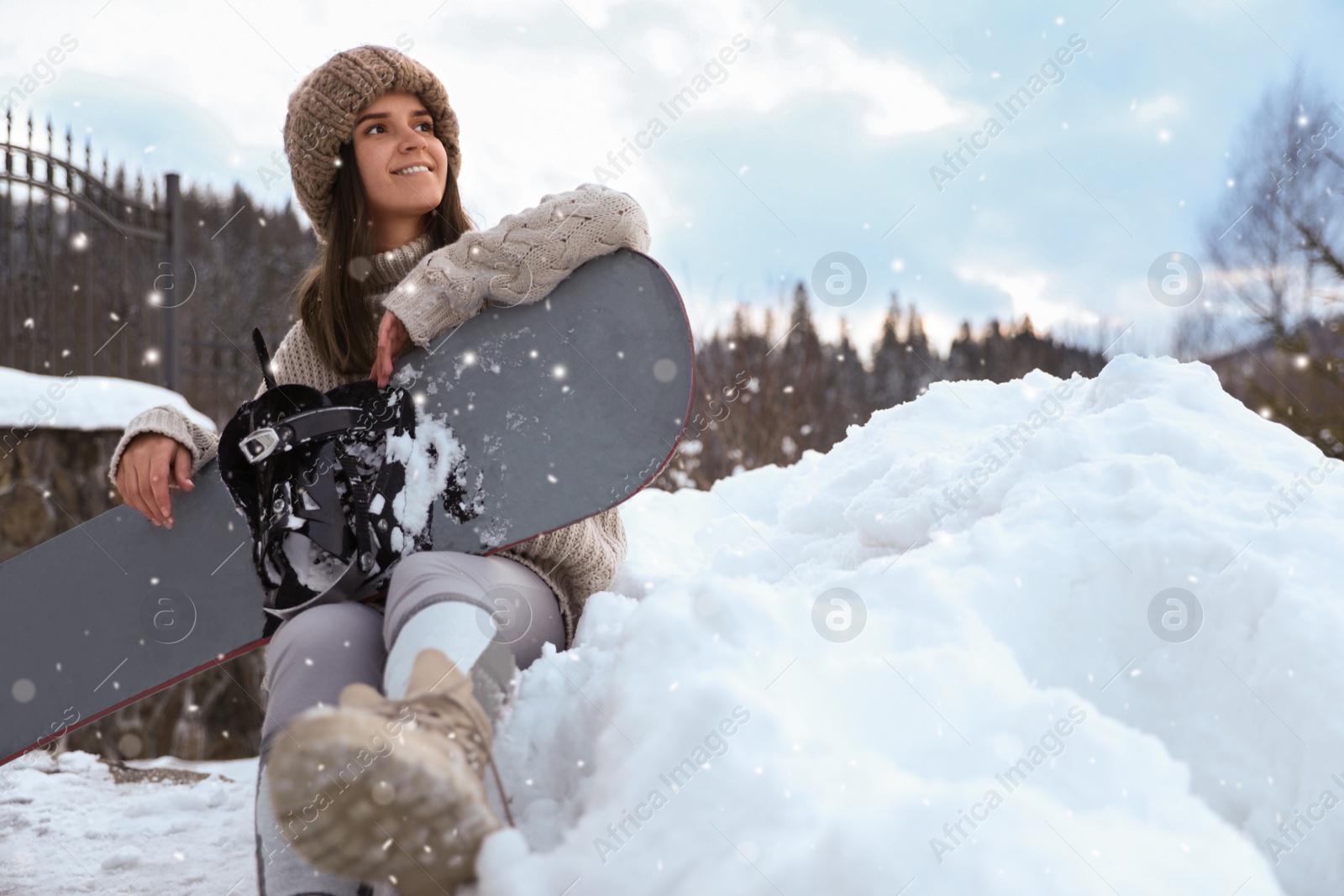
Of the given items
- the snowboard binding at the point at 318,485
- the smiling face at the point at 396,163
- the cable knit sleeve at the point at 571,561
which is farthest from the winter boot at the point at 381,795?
the smiling face at the point at 396,163

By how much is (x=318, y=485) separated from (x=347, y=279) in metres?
0.67

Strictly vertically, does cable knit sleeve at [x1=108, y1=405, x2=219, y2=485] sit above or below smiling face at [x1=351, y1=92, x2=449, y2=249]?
below

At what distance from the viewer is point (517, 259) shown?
5.81 ft

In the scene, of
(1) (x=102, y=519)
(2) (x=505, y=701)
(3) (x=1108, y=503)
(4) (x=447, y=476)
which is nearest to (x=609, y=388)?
(4) (x=447, y=476)

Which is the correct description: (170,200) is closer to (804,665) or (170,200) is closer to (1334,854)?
(804,665)

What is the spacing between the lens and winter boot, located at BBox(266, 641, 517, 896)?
0.89 m

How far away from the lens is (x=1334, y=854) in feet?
3.67

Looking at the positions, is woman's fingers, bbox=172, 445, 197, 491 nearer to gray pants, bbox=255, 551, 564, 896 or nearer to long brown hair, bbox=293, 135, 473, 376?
long brown hair, bbox=293, 135, 473, 376

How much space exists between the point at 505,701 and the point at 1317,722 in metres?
1.20

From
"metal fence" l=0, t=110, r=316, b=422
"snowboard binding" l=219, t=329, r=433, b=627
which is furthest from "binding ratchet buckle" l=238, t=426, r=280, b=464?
"metal fence" l=0, t=110, r=316, b=422

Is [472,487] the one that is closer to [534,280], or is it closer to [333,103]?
[534,280]

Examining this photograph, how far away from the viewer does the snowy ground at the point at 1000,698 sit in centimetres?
94

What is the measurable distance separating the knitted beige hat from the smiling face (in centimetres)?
3

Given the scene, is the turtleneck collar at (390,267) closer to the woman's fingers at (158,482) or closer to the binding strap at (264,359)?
the binding strap at (264,359)
